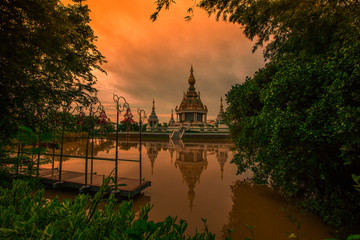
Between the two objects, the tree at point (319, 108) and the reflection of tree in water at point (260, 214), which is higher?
the tree at point (319, 108)

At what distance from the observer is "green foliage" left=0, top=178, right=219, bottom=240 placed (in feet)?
3.26

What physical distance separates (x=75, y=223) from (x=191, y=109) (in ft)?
160

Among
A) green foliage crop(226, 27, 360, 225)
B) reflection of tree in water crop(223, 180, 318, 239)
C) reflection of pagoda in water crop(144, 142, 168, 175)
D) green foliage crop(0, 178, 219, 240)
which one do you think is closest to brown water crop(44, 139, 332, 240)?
reflection of tree in water crop(223, 180, 318, 239)

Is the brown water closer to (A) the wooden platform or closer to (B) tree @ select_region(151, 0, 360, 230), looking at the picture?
(A) the wooden platform

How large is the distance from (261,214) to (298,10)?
618 centimetres

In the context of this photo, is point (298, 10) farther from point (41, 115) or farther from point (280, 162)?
point (41, 115)

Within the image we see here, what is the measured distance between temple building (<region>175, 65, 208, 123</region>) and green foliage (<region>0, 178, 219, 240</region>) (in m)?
46.9

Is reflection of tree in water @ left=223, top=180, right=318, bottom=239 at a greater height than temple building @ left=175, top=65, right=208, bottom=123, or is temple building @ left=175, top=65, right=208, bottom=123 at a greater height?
temple building @ left=175, top=65, right=208, bottom=123

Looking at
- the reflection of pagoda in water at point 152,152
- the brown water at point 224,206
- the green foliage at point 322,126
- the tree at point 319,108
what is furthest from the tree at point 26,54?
the green foliage at point 322,126

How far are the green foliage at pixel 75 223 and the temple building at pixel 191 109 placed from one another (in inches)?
1846

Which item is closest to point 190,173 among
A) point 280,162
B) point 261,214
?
point 261,214

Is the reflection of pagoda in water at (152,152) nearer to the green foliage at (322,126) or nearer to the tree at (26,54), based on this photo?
the tree at (26,54)

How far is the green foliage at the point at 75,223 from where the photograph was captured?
0.99 meters

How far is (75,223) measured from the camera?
1.21 metres
